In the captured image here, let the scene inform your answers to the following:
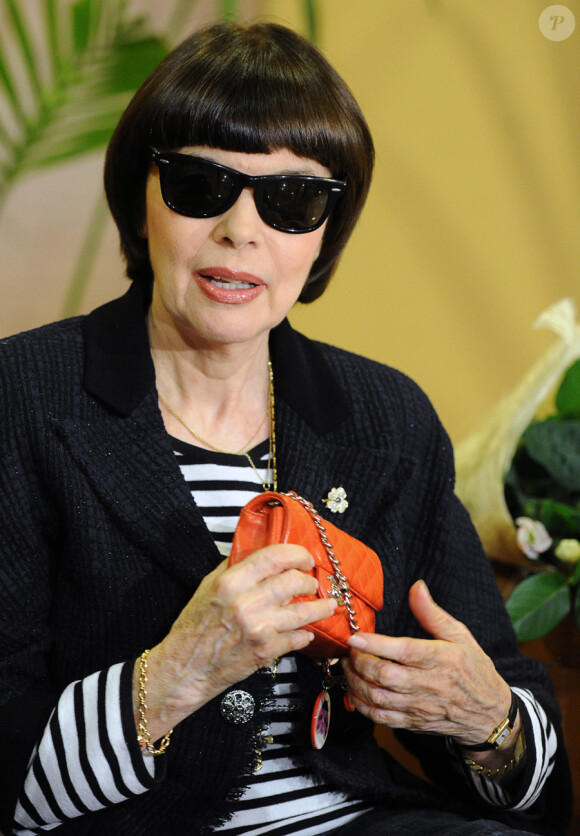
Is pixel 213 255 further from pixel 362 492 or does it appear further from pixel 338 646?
pixel 338 646

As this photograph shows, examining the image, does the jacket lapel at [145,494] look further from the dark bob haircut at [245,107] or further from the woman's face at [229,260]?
the dark bob haircut at [245,107]

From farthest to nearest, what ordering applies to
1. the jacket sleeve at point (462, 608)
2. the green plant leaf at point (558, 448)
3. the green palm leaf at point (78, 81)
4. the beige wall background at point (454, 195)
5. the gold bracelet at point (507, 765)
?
1. the beige wall background at point (454, 195)
2. the green palm leaf at point (78, 81)
3. the green plant leaf at point (558, 448)
4. the jacket sleeve at point (462, 608)
5. the gold bracelet at point (507, 765)

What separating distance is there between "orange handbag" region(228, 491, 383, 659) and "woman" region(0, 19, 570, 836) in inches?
1.2

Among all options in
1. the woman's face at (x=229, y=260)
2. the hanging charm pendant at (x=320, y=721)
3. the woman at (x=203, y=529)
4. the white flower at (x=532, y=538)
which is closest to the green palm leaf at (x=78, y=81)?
the woman at (x=203, y=529)

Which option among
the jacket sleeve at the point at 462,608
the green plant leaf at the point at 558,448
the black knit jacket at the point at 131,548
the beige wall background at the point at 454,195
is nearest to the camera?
the black knit jacket at the point at 131,548

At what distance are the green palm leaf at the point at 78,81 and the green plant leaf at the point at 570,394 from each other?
3.64 ft

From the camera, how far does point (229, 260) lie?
4.14ft

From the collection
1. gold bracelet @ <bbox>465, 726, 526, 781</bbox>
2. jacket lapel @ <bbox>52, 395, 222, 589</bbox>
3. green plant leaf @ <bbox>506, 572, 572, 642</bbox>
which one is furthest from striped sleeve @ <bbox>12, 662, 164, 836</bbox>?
green plant leaf @ <bbox>506, 572, 572, 642</bbox>

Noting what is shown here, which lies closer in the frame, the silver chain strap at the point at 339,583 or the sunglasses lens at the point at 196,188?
the silver chain strap at the point at 339,583

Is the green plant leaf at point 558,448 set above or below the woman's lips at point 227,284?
below

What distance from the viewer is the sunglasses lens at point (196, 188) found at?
1.23 m

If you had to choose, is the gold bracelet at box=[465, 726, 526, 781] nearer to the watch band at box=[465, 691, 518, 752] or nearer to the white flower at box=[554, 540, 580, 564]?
the watch band at box=[465, 691, 518, 752]

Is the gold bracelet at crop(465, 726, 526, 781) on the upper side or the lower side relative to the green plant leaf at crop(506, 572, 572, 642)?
lower

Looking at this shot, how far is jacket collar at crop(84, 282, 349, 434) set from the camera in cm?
132
